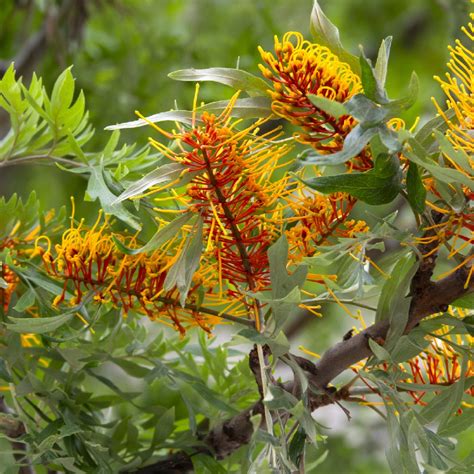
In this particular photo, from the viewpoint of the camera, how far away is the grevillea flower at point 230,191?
288 millimetres

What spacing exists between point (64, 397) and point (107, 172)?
4.3 inches

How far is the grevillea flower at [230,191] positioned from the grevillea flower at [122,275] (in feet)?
0.07

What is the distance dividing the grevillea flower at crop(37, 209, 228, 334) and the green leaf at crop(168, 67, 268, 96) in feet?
0.19

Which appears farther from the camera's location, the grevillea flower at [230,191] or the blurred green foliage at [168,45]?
the blurred green foliage at [168,45]

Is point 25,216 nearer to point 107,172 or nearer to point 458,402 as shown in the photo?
point 107,172

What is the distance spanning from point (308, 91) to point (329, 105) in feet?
0.10

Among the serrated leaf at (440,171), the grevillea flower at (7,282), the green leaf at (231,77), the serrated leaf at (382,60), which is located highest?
the serrated leaf at (382,60)

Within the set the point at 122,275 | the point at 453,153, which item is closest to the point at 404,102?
the point at 453,153

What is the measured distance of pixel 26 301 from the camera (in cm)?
34

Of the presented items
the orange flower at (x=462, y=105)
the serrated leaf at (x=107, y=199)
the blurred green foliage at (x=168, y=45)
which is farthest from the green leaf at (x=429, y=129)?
the blurred green foliage at (x=168, y=45)

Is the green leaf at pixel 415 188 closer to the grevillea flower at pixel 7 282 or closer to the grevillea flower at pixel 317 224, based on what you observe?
the grevillea flower at pixel 317 224

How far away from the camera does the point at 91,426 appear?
1.31ft

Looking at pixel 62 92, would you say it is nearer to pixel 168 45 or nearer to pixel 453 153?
pixel 453 153

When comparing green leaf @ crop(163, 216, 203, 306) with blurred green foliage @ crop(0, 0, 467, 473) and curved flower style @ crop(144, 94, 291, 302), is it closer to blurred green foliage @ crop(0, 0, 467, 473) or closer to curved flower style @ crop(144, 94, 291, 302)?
curved flower style @ crop(144, 94, 291, 302)
